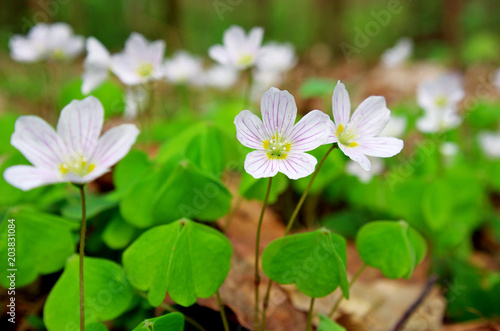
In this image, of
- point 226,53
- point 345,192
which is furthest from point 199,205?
point 345,192

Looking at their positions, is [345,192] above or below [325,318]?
above

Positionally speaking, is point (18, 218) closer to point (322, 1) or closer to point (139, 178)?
point (139, 178)

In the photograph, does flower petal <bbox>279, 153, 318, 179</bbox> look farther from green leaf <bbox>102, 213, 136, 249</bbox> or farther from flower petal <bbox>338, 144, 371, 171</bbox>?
green leaf <bbox>102, 213, 136, 249</bbox>

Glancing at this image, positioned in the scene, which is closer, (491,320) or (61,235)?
(61,235)

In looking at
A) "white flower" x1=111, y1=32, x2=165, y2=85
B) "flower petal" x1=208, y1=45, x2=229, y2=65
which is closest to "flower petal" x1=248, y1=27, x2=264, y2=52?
"flower petal" x1=208, y1=45, x2=229, y2=65

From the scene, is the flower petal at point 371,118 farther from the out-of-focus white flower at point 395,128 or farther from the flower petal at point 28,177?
the out-of-focus white flower at point 395,128

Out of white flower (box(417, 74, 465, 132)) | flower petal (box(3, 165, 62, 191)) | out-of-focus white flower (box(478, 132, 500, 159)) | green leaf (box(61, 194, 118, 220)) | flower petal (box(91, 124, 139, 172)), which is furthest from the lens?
out-of-focus white flower (box(478, 132, 500, 159))
